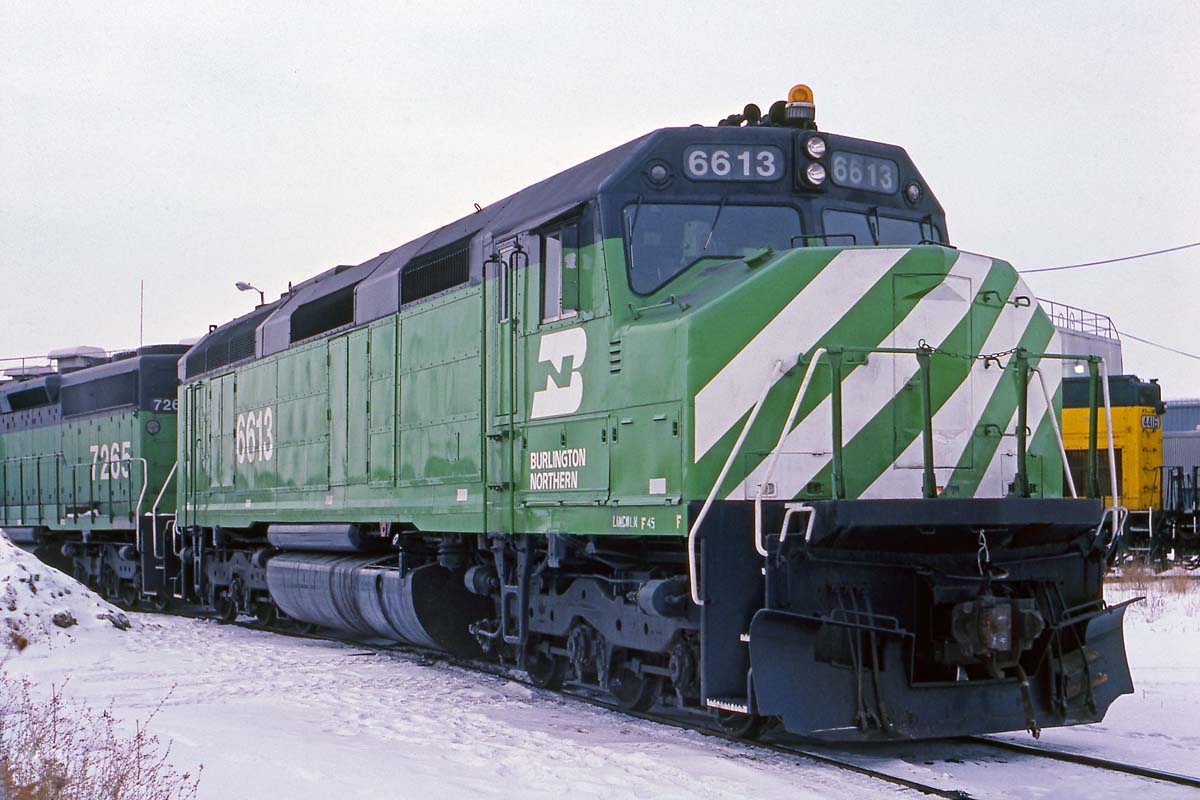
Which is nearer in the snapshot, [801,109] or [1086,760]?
[1086,760]

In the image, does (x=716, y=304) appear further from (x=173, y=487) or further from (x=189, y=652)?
(x=173, y=487)

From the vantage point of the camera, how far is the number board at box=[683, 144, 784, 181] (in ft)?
27.1

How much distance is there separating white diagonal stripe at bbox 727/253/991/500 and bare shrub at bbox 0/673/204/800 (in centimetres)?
329

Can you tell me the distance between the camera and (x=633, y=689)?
347 inches

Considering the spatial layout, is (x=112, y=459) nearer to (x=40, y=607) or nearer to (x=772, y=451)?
(x=40, y=607)

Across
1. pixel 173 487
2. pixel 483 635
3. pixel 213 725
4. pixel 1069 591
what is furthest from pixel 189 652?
pixel 1069 591

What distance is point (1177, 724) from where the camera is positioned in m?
8.68

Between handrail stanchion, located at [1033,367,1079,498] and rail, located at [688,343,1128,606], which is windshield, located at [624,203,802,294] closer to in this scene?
rail, located at [688,343,1128,606]

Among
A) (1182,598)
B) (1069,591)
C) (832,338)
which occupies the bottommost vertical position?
(1182,598)

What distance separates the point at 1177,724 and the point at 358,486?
724cm

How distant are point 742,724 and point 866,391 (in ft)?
7.02

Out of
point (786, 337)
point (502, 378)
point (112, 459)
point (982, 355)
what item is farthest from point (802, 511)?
point (112, 459)

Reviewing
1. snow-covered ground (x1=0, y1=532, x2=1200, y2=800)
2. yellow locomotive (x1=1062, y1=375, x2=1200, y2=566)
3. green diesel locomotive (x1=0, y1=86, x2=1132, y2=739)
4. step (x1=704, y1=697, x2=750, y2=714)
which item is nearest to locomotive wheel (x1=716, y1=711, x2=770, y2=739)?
green diesel locomotive (x1=0, y1=86, x2=1132, y2=739)

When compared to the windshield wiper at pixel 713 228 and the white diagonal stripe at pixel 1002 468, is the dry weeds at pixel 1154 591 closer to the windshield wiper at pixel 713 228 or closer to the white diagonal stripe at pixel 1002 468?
the white diagonal stripe at pixel 1002 468
